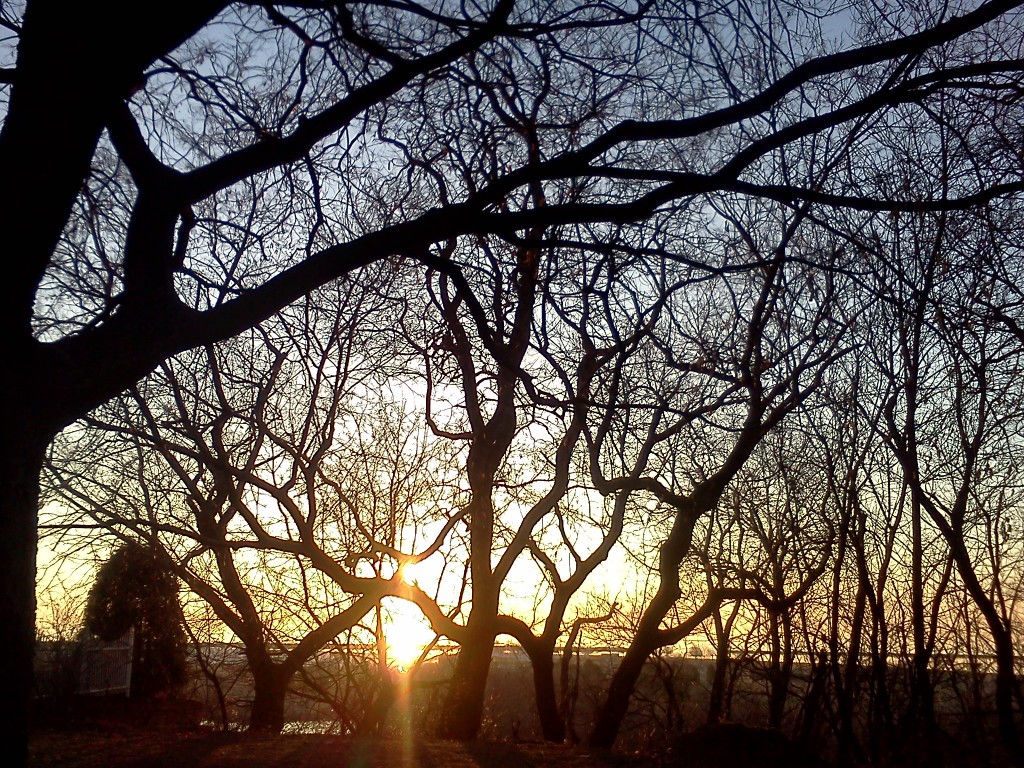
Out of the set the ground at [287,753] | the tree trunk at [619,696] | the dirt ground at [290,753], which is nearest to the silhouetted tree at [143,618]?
the tree trunk at [619,696]

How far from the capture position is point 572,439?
868 cm

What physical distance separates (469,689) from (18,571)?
6967mm

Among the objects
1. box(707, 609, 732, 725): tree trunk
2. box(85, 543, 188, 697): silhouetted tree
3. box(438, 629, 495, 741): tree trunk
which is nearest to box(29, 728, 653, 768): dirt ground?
box(438, 629, 495, 741): tree trunk

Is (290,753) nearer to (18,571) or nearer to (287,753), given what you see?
(287,753)

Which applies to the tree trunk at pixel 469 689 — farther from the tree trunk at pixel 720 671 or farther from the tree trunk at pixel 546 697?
the tree trunk at pixel 720 671

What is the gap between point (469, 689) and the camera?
940 cm

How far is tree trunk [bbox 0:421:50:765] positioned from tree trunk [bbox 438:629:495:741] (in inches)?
245

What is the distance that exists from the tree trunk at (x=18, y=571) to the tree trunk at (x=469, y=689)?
623 centimetres

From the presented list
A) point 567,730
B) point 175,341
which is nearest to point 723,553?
point 567,730

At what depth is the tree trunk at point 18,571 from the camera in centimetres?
299

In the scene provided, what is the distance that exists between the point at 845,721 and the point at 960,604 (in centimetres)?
248

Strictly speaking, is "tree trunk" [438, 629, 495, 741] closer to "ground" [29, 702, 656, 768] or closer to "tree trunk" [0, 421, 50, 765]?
"ground" [29, 702, 656, 768]

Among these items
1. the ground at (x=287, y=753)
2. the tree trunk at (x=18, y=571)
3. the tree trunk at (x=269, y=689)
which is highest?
the tree trunk at (x=18, y=571)

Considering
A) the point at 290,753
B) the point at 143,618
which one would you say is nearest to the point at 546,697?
the point at 290,753
